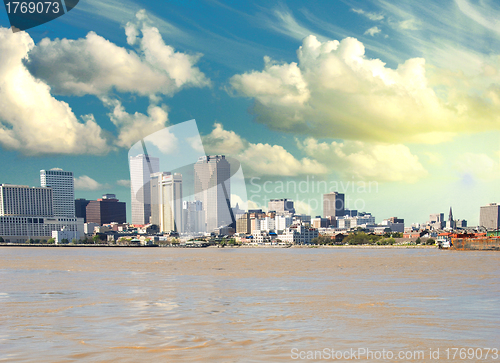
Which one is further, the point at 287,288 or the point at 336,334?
the point at 287,288

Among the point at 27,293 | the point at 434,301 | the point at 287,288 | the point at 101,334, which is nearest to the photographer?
the point at 101,334

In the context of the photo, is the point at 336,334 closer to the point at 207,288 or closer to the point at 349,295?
the point at 349,295

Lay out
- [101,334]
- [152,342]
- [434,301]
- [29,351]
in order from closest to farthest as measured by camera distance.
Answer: [29,351], [152,342], [101,334], [434,301]

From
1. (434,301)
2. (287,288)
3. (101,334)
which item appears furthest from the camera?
(287,288)

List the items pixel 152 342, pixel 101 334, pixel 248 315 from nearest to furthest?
pixel 152 342 → pixel 101 334 → pixel 248 315

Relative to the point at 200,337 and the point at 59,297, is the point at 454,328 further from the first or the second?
the point at 59,297

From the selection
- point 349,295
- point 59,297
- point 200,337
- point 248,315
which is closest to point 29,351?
point 200,337

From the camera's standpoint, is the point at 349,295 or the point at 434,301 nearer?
the point at 434,301

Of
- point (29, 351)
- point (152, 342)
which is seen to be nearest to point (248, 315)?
point (152, 342)

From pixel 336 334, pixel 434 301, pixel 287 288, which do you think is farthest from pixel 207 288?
pixel 336 334
